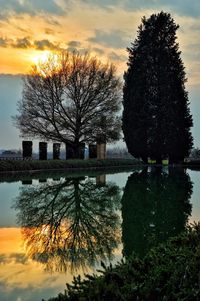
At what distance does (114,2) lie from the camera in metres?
16.1

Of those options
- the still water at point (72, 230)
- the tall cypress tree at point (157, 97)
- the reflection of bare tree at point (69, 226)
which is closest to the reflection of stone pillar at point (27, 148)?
the tall cypress tree at point (157, 97)

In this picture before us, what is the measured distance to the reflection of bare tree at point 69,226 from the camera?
578 centimetres

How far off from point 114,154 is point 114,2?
3259cm

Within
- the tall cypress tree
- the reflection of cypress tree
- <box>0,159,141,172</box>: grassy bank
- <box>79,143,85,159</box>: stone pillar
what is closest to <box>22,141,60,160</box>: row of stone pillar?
<box>0,159,141,172</box>: grassy bank

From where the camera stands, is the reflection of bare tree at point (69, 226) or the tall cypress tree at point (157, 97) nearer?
the reflection of bare tree at point (69, 226)

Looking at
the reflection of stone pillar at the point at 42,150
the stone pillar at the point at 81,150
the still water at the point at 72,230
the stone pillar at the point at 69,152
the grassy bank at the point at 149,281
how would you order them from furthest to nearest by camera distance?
the stone pillar at the point at 81,150 < the stone pillar at the point at 69,152 < the reflection of stone pillar at the point at 42,150 < the still water at the point at 72,230 < the grassy bank at the point at 149,281

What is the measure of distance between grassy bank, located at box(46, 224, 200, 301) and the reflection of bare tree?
1.78m

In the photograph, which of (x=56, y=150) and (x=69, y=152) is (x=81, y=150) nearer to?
(x=69, y=152)

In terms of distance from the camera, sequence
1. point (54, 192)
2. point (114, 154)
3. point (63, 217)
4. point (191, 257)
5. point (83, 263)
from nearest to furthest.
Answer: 1. point (191, 257)
2. point (83, 263)
3. point (63, 217)
4. point (54, 192)
5. point (114, 154)

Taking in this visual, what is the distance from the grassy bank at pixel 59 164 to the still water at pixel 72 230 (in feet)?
37.0

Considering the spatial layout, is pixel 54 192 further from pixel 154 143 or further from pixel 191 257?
pixel 154 143

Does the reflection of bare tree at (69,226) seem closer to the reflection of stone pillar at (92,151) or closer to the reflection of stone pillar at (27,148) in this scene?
the reflection of stone pillar at (27,148)

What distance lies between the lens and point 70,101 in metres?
36.4

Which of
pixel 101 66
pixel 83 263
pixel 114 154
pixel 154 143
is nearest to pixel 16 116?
pixel 101 66
